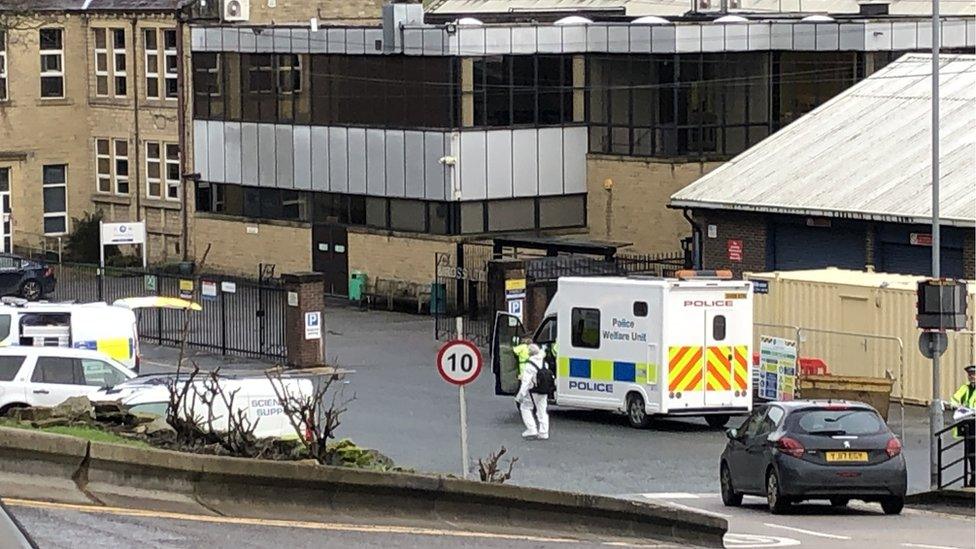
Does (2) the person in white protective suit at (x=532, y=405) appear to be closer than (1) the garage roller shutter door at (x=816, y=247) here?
Yes

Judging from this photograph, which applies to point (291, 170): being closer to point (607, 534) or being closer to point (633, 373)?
point (633, 373)

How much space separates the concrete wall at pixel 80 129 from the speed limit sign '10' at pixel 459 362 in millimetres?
35631

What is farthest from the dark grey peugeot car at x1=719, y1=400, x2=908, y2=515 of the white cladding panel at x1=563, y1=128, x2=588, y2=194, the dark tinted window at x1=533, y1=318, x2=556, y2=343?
the white cladding panel at x1=563, y1=128, x2=588, y2=194

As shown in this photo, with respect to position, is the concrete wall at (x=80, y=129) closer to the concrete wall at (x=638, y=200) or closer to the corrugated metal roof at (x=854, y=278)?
the concrete wall at (x=638, y=200)

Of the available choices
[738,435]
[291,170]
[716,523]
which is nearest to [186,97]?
[291,170]

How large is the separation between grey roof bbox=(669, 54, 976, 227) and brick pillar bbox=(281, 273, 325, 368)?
8354 mm

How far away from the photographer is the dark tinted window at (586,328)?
32.7m

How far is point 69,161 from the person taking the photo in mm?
61250

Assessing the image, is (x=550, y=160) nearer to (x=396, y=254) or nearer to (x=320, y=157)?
(x=396, y=254)

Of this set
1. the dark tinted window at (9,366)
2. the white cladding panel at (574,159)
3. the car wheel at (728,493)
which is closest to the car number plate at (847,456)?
the car wheel at (728,493)

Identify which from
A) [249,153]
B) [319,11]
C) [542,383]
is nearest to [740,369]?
[542,383]

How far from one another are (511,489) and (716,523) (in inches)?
99.1

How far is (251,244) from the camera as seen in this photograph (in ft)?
180

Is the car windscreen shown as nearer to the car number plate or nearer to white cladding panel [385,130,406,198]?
the car number plate
